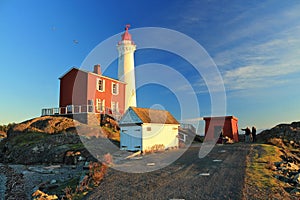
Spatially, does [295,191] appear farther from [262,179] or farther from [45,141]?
[45,141]

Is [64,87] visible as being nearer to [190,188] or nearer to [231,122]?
[231,122]

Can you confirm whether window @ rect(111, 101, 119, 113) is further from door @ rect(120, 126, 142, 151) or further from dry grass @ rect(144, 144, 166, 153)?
dry grass @ rect(144, 144, 166, 153)

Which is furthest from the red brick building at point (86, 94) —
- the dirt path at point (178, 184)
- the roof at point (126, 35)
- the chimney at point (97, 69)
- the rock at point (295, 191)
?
the rock at point (295, 191)

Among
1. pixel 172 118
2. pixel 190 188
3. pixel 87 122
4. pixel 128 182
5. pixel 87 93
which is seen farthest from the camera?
pixel 87 93

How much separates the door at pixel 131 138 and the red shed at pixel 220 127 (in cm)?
1361

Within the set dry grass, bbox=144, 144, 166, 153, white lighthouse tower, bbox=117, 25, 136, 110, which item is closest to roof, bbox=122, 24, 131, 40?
white lighthouse tower, bbox=117, 25, 136, 110

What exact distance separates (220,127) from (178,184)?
22.4 m

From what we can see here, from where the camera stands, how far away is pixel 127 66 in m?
39.6

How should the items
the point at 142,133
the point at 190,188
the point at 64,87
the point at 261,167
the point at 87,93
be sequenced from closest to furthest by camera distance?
the point at 190,188 → the point at 261,167 → the point at 142,133 → the point at 87,93 → the point at 64,87

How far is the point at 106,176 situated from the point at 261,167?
24.7ft

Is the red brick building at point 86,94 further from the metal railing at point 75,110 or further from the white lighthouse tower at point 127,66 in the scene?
the white lighthouse tower at point 127,66

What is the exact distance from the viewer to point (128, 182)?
391 inches

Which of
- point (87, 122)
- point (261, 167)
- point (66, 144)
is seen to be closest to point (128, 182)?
point (261, 167)

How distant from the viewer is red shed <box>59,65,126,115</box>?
30797 millimetres
